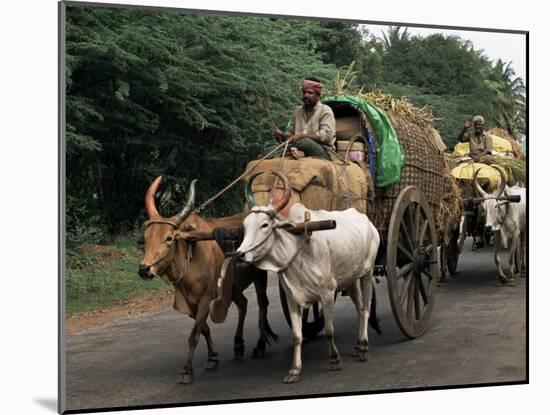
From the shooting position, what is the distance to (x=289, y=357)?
20.8 feet

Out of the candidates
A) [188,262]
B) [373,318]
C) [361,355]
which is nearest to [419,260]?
[373,318]

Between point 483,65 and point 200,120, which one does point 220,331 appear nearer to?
point 200,120

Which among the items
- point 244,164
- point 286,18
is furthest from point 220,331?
point 286,18

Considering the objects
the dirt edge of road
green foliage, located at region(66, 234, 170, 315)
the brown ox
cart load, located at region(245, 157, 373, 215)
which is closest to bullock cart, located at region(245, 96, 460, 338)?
cart load, located at region(245, 157, 373, 215)

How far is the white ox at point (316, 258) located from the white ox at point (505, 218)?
216 centimetres

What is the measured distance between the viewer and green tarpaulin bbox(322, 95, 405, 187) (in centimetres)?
665

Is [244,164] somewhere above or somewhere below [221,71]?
below

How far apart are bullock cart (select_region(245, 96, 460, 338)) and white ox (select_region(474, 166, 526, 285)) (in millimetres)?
951

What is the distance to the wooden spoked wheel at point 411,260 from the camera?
6555 millimetres

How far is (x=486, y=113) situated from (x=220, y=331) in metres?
3.04

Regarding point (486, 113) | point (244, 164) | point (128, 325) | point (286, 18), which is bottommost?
point (128, 325)

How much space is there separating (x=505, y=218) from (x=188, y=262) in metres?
3.84

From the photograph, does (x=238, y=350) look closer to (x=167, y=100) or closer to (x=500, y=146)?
(x=167, y=100)

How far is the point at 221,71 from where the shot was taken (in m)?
6.66
